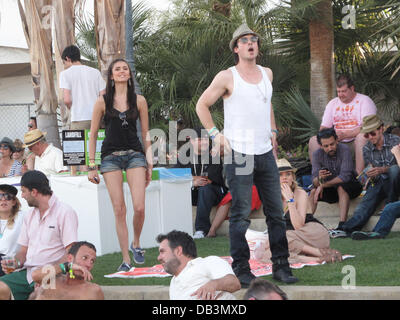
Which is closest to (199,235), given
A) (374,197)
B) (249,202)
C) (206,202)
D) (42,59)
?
(206,202)

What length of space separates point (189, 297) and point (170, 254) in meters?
0.31

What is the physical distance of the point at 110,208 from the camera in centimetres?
836

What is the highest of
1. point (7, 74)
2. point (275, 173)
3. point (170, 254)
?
point (7, 74)

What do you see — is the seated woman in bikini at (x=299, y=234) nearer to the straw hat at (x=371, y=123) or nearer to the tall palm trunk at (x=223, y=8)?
the straw hat at (x=371, y=123)

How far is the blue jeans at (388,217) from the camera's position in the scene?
8.13m

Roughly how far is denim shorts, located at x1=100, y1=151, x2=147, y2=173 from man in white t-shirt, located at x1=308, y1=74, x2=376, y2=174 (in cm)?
366

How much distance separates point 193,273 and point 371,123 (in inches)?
186

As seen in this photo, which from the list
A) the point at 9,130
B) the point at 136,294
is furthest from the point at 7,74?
the point at 136,294

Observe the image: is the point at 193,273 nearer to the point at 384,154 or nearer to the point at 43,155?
the point at 384,154

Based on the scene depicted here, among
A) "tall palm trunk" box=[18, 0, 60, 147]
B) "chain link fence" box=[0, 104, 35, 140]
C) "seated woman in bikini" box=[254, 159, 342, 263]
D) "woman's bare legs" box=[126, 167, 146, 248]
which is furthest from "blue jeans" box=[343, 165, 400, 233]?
"chain link fence" box=[0, 104, 35, 140]

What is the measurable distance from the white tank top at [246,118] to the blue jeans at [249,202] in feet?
0.25

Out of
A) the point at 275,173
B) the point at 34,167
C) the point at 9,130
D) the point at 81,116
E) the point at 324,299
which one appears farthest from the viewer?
the point at 9,130
